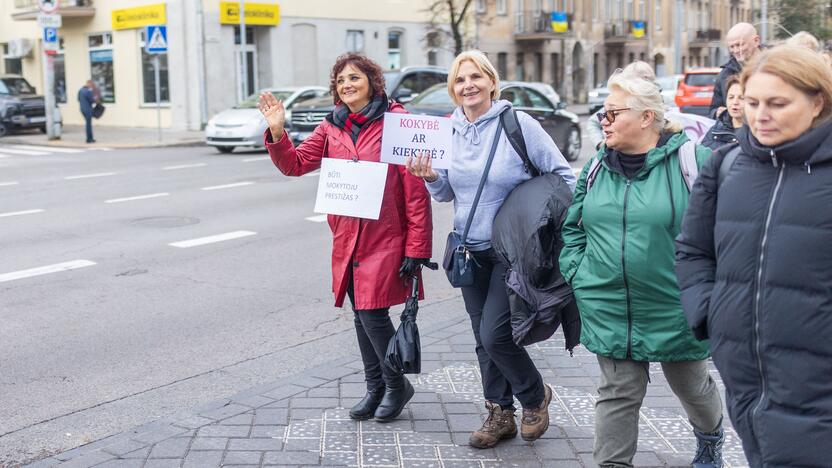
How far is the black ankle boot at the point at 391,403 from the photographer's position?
184 inches

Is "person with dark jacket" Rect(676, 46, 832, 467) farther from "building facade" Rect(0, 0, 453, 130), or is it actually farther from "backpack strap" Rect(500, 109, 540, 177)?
"building facade" Rect(0, 0, 453, 130)

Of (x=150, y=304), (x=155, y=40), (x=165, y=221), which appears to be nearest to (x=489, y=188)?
(x=150, y=304)

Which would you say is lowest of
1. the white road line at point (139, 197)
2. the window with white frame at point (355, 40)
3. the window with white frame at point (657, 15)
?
the white road line at point (139, 197)

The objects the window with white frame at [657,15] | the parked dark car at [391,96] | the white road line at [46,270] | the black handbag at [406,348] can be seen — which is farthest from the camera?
the window with white frame at [657,15]

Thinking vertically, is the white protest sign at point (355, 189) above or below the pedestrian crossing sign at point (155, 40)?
below

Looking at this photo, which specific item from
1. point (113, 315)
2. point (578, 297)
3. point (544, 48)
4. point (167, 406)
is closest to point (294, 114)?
point (113, 315)

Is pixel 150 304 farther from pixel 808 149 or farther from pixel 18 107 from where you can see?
pixel 18 107

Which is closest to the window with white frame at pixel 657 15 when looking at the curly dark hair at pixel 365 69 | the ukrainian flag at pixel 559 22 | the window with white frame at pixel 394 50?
the ukrainian flag at pixel 559 22

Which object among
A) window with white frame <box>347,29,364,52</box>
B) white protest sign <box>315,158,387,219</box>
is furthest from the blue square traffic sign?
white protest sign <box>315,158,387,219</box>

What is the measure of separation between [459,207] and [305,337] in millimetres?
2489

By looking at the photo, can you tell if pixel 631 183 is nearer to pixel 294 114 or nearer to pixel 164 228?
pixel 164 228

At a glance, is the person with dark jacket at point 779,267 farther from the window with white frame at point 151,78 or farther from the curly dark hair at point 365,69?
the window with white frame at point 151,78

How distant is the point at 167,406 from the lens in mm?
5105

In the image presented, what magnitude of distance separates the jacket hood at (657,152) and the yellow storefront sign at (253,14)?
27881mm
